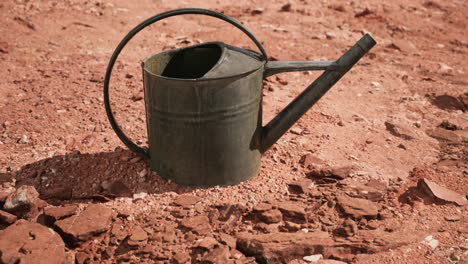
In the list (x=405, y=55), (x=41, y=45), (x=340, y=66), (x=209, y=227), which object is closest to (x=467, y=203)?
(x=340, y=66)

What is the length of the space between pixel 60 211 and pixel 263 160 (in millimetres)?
1222

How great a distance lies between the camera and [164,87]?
8.02 feet

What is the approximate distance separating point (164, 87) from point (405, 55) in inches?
138

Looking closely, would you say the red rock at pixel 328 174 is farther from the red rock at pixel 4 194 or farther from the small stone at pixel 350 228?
the red rock at pixel 4 194

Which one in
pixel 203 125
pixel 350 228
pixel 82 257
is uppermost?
pixel 203 125

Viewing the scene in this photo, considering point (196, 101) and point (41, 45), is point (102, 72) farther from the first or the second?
point (196, 101)

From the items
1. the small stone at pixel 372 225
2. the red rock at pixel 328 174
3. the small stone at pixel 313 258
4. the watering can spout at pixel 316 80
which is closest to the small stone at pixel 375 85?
the red rock at pixel 328 174

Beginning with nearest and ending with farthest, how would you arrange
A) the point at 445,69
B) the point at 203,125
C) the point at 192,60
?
1. the point at 203,125
2. the point at 192,60
3. the point at 445,69

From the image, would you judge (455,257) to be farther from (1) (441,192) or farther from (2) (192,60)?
(2) (192,60)

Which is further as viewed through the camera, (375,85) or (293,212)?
(375,85)

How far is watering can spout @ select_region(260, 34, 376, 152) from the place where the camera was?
2.53 metres

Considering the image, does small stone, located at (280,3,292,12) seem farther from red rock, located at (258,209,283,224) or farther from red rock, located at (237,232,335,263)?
red rock, located at (237,232,335,263)

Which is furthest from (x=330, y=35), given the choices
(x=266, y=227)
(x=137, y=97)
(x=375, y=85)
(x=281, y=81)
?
(x=266, y=227)

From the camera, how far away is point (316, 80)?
8.63 ft
